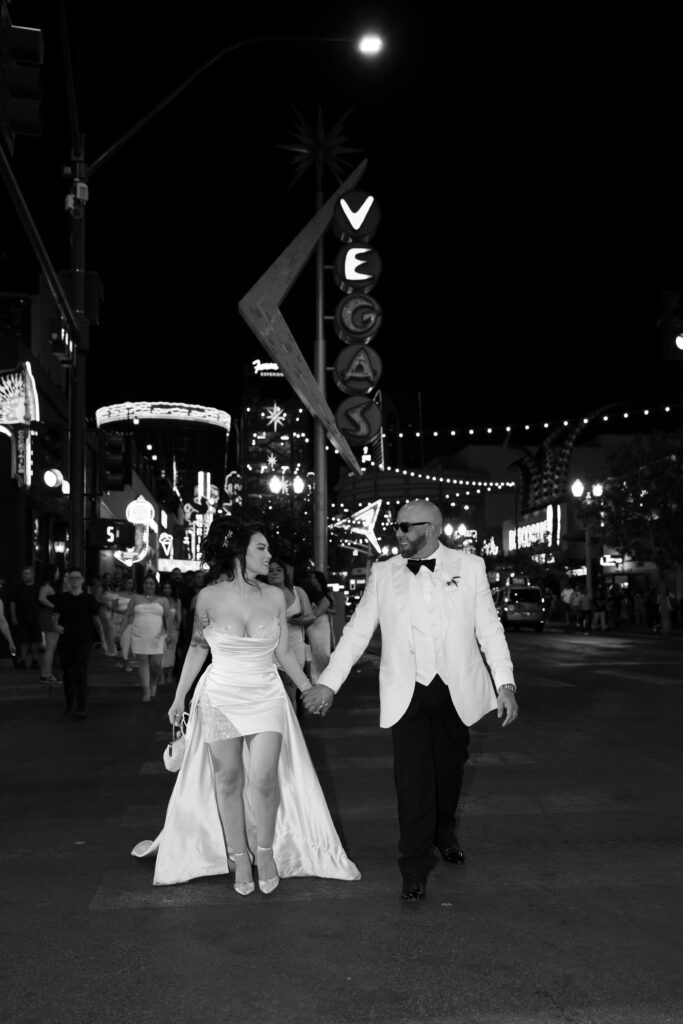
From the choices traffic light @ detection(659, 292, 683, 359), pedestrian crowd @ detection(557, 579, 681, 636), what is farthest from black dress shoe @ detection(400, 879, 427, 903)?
pedestrian crowd @ detection(557, 579, 681, 636)

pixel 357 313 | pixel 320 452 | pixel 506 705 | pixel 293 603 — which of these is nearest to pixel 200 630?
pixel 506 705

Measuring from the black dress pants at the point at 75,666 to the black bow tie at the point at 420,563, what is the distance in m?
8.75

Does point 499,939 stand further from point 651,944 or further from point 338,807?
point 338,807

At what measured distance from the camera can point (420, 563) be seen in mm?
6039

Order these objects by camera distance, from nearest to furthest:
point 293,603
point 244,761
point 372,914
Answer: point 372,914 → point 244,761 → point 293,603

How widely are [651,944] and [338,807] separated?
11.9 feet

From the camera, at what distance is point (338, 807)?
8320 millimetres

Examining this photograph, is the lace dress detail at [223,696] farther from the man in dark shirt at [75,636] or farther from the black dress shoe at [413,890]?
the man in dark shirt at [75,636]

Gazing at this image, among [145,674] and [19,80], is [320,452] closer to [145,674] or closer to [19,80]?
[145,674]

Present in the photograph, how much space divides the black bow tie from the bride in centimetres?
73

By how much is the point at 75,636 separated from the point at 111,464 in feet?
17.2

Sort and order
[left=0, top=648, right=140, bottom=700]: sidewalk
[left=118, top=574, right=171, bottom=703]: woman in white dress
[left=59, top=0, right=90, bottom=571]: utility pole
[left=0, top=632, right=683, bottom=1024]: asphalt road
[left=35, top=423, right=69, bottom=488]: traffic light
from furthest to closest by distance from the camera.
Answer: [left=0, top=648, right=140, bottom=700]: sidewalk, [left=59, top=0, right=90, bottom=571]: utility pole, [left=35, top=423, right=69, bottom=488]: traffic light, [left=118, top=574, right=171, bottom=703]: woman in white dress, [left=0, top=632, right=683, bottom=1024]: asphalt road

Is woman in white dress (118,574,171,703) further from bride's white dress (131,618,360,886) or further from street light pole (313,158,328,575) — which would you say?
bride's white dress (131,618,360,886)

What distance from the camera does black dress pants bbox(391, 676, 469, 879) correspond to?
228 inches
